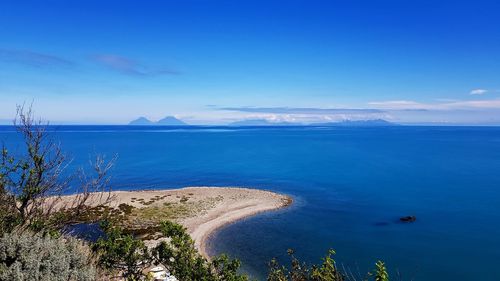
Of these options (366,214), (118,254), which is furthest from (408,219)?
(118,254)

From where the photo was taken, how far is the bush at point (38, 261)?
37.8 feet

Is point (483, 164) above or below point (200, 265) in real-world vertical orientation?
below

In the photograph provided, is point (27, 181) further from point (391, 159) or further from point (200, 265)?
point (391, 159)

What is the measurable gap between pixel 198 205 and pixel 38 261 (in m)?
48.1

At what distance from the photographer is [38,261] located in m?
11.9

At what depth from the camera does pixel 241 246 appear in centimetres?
4191

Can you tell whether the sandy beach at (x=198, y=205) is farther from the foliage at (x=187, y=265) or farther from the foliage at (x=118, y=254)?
the foliage at (x=118, y=254)

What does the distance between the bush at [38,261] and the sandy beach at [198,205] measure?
27.6 m

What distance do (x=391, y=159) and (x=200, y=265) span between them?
445 ft

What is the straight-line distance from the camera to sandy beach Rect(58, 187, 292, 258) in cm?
4940

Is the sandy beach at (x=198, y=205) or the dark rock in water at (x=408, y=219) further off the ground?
the sandy beach at (x=198, y=205)

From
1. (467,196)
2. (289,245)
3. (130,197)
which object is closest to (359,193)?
(467,196)

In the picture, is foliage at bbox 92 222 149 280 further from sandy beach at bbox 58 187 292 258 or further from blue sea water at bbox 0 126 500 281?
sandy beach at bbox 58 187 292 258

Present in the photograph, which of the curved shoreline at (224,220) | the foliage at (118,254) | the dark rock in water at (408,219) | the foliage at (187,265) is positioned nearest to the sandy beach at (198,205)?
the curved shoreline at (224,220)
